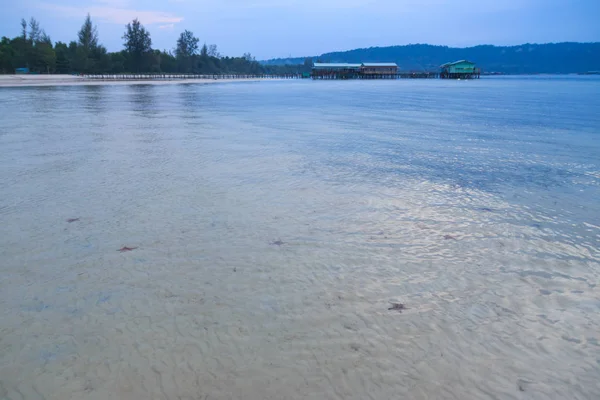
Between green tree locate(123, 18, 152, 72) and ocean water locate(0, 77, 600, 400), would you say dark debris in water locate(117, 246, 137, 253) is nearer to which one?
ocean water locate(0, 77, 600, 400)

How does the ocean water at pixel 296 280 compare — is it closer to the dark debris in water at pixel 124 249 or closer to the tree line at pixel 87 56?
the dark debris in water at pixel 124 249

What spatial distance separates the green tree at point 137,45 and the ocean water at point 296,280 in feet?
414

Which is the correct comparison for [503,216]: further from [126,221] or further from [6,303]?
[6,303]

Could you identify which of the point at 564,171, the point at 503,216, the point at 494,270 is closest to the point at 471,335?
the point at 494,270

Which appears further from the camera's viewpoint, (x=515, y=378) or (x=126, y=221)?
(x=126, y=221)

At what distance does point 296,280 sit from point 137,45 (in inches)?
5534

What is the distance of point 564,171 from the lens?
12016 mm

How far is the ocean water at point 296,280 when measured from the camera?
3.99 m

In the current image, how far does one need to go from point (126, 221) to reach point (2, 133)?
13059 millimetres

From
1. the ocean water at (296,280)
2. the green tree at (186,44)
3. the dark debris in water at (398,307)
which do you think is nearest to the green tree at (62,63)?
the green tree at (186,44)

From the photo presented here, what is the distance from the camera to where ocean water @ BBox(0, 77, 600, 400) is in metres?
3.99

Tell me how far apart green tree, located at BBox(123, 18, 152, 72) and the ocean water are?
4967 inches

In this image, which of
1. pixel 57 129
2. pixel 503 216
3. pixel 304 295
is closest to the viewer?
pixel 304 295

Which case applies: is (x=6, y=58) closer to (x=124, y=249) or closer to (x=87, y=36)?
(x=87, y=36)
